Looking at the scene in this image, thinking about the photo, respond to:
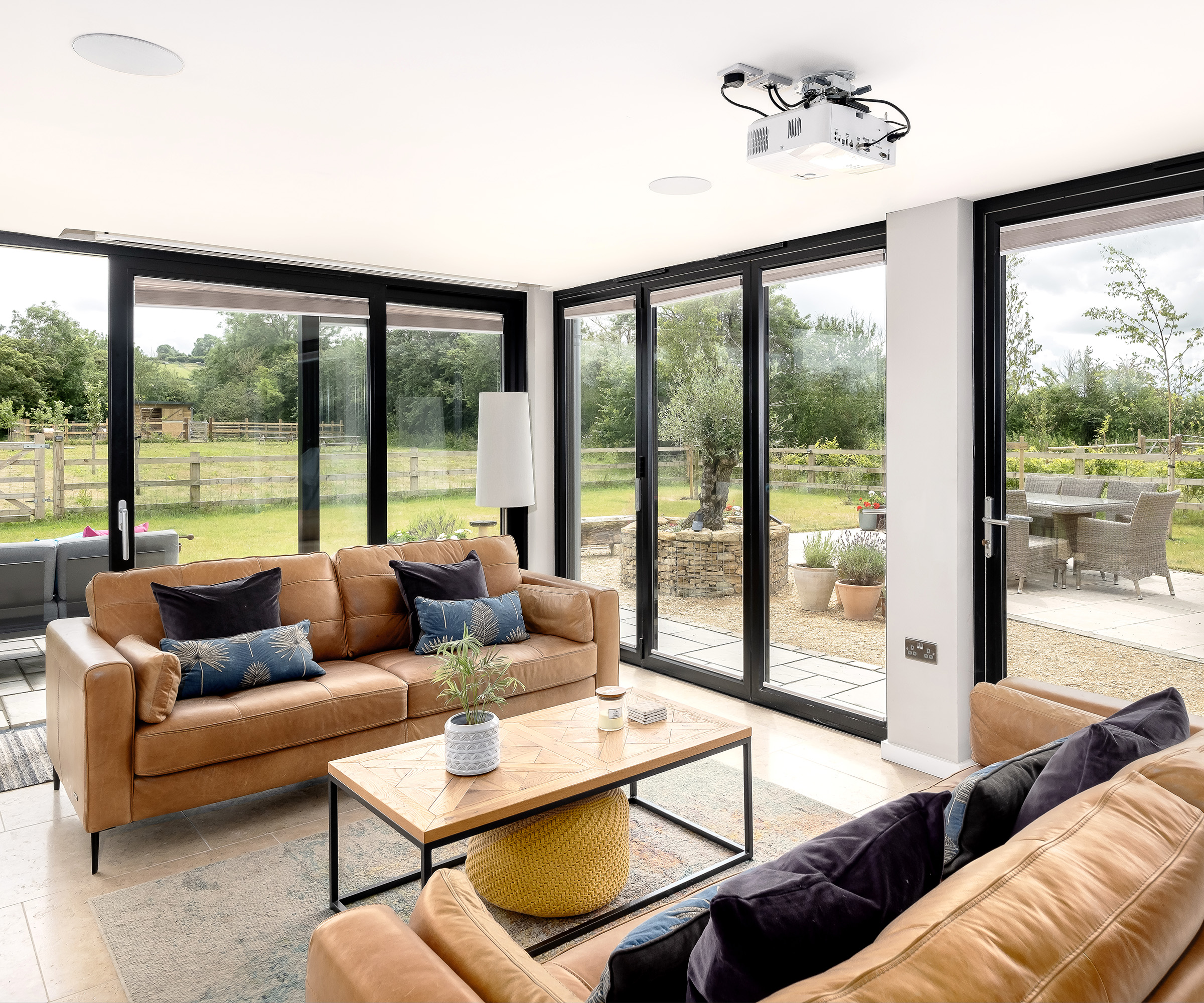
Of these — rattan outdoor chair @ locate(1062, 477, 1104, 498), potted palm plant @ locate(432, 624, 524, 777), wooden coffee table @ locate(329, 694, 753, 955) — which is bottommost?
wooden coffee table @ locate(329, 694, 753, 955)

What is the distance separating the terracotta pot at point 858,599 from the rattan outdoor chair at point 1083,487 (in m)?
1.03

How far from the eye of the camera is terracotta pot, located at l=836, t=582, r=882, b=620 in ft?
13.9

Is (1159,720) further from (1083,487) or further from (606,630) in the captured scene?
(606,630)

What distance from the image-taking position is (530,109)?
259 centimetres

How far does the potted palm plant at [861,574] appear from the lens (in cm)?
419

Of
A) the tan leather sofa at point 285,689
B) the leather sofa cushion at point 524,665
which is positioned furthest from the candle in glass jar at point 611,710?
the tan leather sofa at point 285,689

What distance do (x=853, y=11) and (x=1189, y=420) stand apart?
2.05m

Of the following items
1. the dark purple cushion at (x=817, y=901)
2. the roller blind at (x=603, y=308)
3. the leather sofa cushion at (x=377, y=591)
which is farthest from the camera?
the roller blind at (x=603, y=308)

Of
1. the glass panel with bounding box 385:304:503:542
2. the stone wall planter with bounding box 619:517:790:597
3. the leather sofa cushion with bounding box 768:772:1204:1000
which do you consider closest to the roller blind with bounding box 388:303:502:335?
the glass panel with bounding box 385:304:503:542

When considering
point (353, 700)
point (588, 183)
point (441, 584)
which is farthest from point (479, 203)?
point (353, 700)

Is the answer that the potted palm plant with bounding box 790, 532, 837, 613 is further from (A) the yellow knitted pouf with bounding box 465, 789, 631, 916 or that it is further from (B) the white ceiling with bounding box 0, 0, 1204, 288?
(A) the yellow knitted pouf with bounding box 465, 789, 631, 916

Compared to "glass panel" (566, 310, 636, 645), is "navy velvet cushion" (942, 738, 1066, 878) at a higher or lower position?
lower

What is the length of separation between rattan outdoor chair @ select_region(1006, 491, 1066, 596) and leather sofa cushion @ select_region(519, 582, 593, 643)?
6.33ft

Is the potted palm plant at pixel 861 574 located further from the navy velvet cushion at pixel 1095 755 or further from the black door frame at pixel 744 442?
the navy velvet cushion at pixel 1095 755
